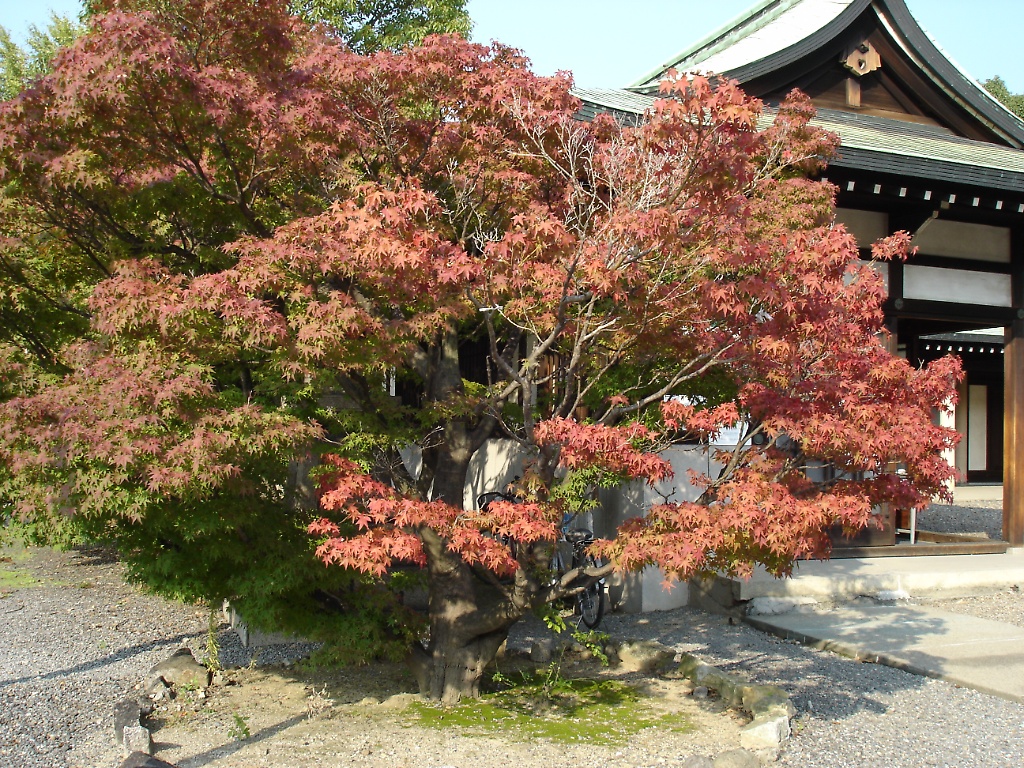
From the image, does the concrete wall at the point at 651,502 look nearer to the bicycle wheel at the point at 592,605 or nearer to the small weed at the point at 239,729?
the bicycle wheel at the point at 592,605

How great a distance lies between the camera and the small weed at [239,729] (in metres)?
5.19

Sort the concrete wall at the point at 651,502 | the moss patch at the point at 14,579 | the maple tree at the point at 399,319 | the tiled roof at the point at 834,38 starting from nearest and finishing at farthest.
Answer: the maple tree at the point at 399,319 → the concrete wall at the point at 651,502 → the tiled roof at the point at 834,38 → the moss patch at the point at 14,579

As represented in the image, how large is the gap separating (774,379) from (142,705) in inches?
173

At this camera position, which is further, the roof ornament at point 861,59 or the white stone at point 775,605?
the roof ornament at point 861,59

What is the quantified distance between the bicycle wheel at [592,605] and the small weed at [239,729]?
10.7 feet

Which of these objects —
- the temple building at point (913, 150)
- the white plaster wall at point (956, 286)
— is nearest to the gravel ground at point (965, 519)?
the temple building at point (913, 150)

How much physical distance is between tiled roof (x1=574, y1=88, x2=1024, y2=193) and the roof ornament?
2.00 feet

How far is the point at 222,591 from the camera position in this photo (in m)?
5.66

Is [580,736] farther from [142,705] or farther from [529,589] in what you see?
[142,705]

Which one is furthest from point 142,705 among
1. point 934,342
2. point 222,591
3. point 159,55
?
→ point 934,342

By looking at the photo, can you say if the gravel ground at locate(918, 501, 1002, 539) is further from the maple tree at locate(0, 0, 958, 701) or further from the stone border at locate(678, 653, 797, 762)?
the maple tree at locate(0, 0, 958, 701)

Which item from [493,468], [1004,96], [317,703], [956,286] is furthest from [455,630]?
[1004,96]

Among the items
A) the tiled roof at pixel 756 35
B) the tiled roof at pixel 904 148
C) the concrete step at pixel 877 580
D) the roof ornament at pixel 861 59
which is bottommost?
the concrete step at pixel 877 580

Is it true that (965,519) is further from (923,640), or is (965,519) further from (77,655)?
(77,655)
